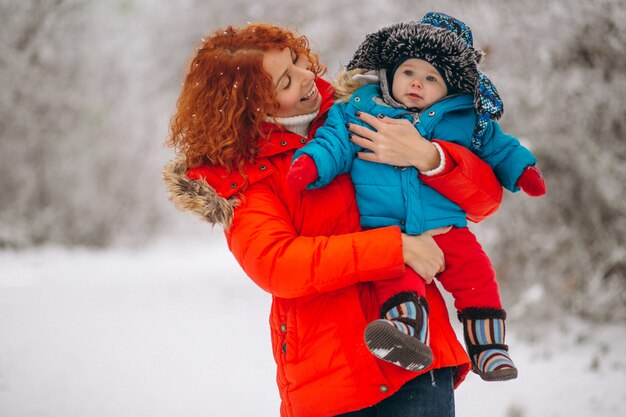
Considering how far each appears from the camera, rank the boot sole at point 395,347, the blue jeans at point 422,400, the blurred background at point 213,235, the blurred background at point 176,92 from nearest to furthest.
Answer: the boot sole at point 395,347
the blue jeans at point 422,400
the blurred background at point 213,235
the blurred background at point 176,92

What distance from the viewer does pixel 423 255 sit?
6.15 feet

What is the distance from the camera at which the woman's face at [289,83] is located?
1980 millimetres

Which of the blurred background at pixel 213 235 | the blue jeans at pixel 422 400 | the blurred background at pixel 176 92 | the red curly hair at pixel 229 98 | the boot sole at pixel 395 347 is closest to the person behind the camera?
the boot sole at pixel 395 347

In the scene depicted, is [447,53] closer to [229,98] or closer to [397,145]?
[397,145]

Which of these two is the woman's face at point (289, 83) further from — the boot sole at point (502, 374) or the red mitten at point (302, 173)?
the boot sole at point (502, 374)

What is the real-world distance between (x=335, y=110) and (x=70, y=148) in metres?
6.80

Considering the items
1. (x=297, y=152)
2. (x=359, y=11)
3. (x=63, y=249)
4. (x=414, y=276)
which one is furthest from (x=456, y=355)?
(x=63, y=249)

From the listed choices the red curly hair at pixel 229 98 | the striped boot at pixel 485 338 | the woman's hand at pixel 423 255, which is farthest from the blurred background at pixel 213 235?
the red curly hair at pixel 229 98

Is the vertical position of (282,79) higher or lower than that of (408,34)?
lower

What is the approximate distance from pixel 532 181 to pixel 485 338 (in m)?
0.49

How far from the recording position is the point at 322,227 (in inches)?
76.8

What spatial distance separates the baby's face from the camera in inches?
79.7

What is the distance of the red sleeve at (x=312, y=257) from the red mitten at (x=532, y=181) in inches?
19.6

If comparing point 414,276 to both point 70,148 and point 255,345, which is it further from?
point 70,148
